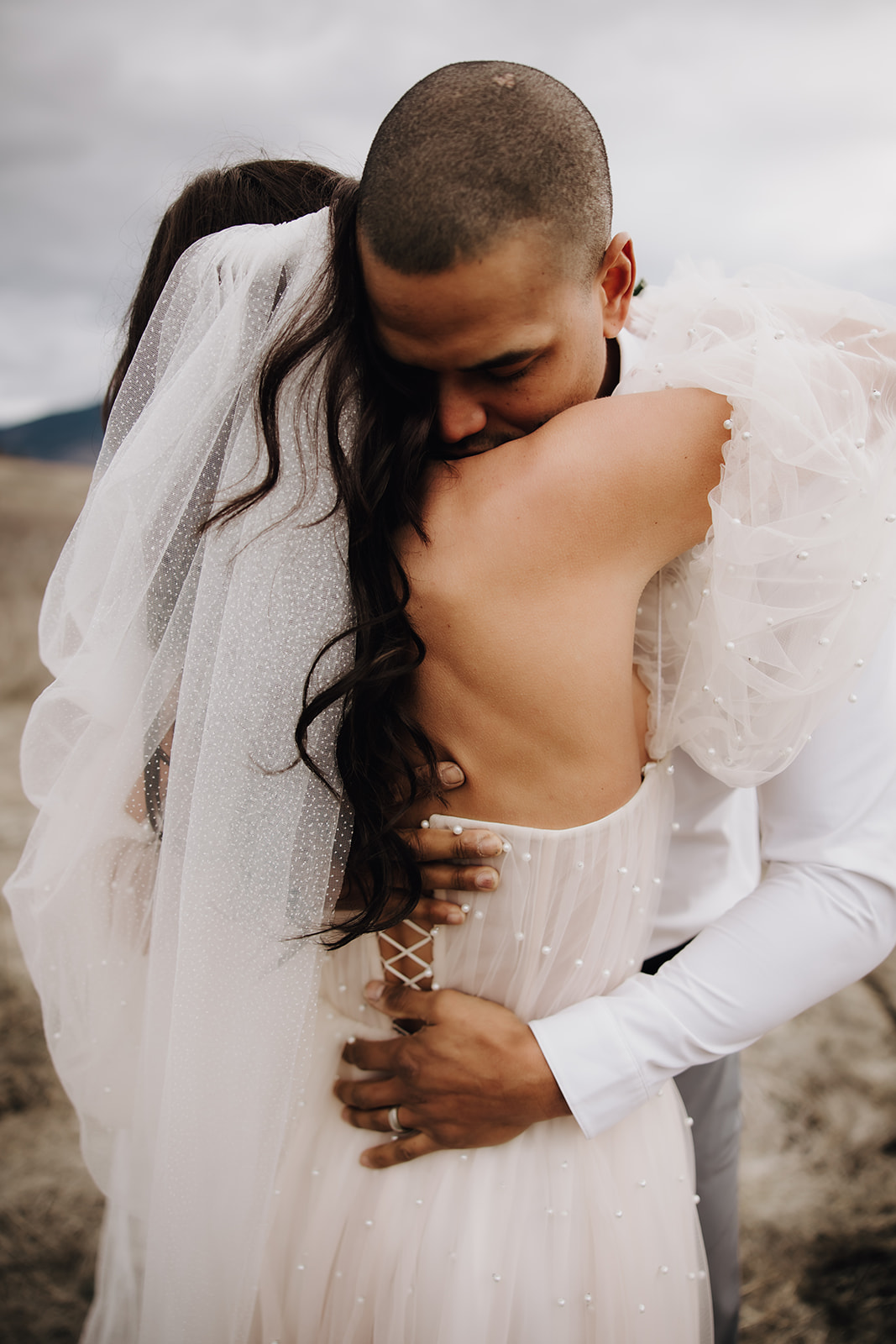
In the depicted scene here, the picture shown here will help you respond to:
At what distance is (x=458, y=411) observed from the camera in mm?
902

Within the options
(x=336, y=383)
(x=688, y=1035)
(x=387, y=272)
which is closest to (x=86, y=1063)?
(x=688, y=1035)

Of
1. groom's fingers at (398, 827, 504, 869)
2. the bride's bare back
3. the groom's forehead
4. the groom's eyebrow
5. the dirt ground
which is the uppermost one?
the groom's forehead

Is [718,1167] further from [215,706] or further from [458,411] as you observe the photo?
[458,411]

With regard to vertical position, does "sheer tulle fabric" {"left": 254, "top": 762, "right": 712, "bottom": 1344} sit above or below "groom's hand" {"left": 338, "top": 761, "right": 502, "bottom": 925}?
below

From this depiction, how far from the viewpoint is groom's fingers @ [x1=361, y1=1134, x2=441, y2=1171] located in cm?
102

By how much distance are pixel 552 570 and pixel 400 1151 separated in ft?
2.37

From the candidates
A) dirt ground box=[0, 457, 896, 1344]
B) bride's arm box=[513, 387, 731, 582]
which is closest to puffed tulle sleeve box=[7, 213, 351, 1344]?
bride's arm box=[513, 387, 731, 582]

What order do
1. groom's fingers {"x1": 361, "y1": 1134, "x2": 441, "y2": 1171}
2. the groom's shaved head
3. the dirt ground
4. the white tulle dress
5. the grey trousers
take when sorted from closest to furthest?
the groom's shaved head < the white tulle dress < groom's fingers {"x1": 361, "y1": 1134, "x2": 441, "y2": 1171} < the grey trousers < the dirt ground

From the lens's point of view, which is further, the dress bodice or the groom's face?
the dress bodice

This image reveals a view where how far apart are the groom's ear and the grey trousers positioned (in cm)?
126

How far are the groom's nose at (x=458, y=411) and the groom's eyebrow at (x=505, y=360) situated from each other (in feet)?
0.08

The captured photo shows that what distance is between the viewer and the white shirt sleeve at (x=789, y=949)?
3.19 feet

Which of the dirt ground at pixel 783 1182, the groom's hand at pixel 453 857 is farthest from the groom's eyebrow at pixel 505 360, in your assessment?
the dirt ground at pixel 783 1182

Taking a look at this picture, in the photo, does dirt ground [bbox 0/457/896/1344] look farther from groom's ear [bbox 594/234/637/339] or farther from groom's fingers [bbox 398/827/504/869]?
groom's ear [bbox 594/234/637/339]
